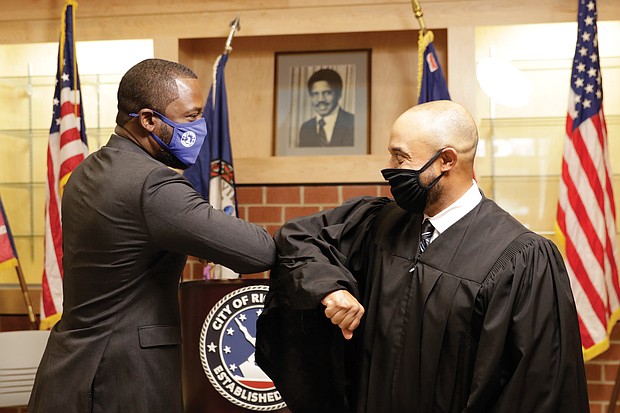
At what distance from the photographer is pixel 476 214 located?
2.20m

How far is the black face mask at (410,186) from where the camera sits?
2.21m

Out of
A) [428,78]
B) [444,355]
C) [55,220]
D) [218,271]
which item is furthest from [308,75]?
[444,355]

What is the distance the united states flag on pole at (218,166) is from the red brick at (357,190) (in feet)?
2.26

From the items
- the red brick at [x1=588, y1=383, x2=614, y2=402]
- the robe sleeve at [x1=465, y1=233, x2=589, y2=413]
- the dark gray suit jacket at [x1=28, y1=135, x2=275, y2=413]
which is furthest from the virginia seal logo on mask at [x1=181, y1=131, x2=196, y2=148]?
the red brick at [x1=588, y1=383, x2=614, y2=402]

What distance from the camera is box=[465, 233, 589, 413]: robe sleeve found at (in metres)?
1.98

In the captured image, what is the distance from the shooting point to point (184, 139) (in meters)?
2.40

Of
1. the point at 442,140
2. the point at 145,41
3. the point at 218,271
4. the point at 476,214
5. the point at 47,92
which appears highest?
the point at 145,41

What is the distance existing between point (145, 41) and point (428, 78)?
1774mm

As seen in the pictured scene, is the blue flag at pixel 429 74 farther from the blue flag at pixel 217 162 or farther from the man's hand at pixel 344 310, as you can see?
the man's hand at pixel 344 310

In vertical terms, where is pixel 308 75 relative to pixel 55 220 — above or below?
above

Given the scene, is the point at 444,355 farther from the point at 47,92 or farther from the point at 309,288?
the point at 47,92

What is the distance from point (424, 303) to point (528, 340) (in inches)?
11.2

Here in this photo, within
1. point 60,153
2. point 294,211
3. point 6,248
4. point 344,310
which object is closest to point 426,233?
point 344,310

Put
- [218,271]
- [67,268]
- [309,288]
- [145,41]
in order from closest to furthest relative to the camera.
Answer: [309,288] → [67,268] → [218,271] → [145,41]
